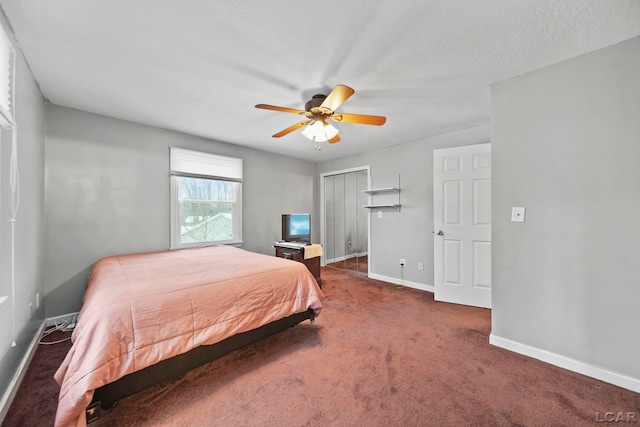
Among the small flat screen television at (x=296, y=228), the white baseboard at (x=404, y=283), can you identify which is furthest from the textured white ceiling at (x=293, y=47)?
the white baseboard at (x=404, y=283)

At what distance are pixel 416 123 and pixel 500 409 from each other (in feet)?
9.54

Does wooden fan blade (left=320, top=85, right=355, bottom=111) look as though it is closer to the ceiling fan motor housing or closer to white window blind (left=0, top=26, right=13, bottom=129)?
the ceiling fan motor housing

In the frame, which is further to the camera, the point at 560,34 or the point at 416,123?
the point at 416,123

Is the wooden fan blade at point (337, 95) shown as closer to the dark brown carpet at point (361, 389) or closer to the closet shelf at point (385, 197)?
the dark brown carpet at point (361, 389)

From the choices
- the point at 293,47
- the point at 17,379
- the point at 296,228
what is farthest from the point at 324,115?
the point at 17,379

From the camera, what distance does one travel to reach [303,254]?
3.66 meters

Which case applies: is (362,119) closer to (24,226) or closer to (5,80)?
(5,80)

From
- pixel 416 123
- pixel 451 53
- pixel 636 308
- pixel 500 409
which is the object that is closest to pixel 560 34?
pixel 451 53

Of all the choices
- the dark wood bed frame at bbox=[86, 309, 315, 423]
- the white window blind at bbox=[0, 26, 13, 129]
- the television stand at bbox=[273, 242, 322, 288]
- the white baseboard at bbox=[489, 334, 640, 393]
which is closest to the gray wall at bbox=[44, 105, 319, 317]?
the white window blind at bbox=[0, 26, 13, 129]

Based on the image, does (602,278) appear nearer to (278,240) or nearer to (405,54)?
(405,54)

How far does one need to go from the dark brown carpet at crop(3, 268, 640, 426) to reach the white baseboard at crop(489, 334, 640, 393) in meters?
0.06

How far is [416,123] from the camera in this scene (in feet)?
10.3

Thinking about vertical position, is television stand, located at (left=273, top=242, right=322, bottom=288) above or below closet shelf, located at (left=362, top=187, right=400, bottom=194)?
below

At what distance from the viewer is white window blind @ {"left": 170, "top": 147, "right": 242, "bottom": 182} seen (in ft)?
11.0
